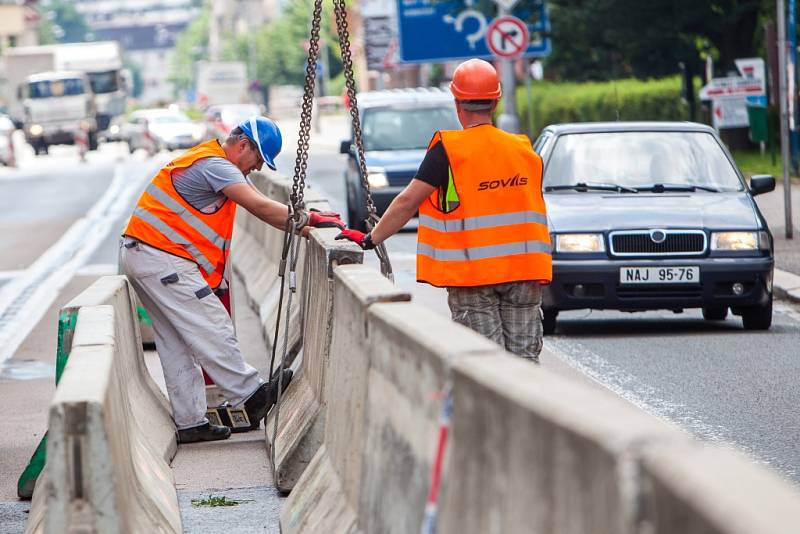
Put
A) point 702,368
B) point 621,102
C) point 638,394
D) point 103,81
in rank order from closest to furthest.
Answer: point 638,394 < point 702,368 < point 621,102 < point 103,81

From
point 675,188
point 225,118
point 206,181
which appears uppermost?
point 206,181

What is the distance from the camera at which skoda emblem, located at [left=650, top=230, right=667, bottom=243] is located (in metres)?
12.2

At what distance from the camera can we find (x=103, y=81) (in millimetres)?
76438

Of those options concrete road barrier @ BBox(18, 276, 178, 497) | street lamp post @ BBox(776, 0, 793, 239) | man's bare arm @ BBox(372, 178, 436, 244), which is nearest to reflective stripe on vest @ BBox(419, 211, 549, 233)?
man's bare arm @ BBox(372, 178, 436, 244)

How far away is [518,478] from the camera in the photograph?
140 inches

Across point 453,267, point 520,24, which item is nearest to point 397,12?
point 520,24

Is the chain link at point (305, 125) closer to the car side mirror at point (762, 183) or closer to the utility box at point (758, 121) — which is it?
the car side mirror at point (762, 183)

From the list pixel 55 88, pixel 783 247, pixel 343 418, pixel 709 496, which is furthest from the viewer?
pixel 55 88

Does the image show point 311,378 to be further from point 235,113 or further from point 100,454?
point 235,113

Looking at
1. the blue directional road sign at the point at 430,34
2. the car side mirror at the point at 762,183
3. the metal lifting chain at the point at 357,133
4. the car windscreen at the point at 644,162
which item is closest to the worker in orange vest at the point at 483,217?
the metal lifting chain at the point at 357,133

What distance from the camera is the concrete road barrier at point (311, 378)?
7414mm

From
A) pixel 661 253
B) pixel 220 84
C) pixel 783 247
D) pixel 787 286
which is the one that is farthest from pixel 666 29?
pixel 220 84

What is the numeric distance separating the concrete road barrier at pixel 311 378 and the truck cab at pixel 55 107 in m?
61.0

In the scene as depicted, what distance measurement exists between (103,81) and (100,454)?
73.1 meters
